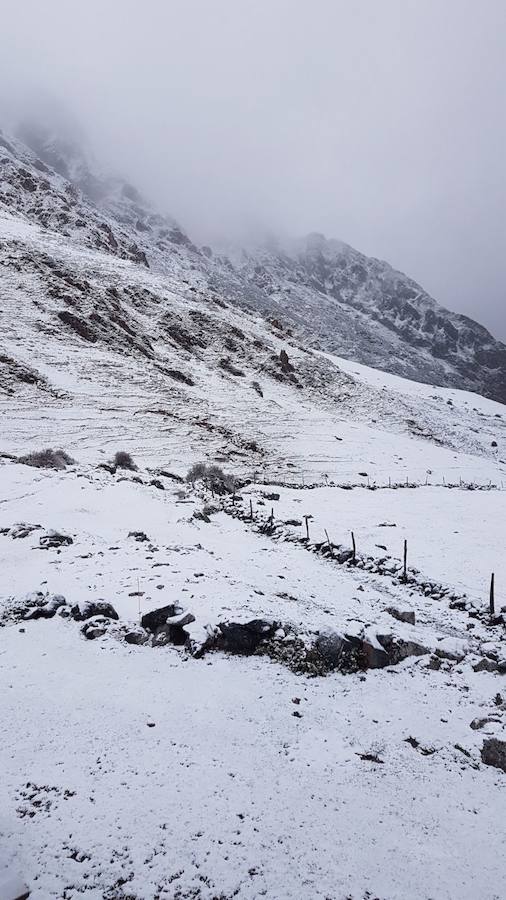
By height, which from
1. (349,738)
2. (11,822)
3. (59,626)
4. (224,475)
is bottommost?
(224,475)

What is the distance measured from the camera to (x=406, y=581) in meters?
14.4

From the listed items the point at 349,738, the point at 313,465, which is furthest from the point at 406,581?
the point at 313,465

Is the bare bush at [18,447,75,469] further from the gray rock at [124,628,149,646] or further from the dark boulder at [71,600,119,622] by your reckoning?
→ the gray rock at [124,628,149,646]

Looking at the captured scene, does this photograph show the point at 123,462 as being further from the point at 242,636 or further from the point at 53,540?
the point at 242,636

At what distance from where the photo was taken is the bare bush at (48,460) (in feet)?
89.4

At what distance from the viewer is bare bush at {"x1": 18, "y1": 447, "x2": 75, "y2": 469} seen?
89.4 ft

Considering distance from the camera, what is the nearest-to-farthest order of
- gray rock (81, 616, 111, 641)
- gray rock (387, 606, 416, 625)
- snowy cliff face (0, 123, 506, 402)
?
gray rock (81, 616, 111, 641) < gray rock (387, 606, 416, 625) < snowy cliff face (0, 123, 506, 402)

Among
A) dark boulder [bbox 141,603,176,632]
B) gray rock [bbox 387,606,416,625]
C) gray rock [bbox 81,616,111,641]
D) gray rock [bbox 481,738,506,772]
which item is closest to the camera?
gray rock [bbox 481,738,506,772]

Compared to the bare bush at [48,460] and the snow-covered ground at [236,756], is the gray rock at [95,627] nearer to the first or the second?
the snow-covered ground at [236,756]

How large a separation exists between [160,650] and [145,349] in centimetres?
5042

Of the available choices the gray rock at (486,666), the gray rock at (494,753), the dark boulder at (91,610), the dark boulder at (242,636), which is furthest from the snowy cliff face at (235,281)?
the gray rock at (494,753)

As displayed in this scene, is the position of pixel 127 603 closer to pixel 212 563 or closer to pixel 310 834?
pixel 212 563

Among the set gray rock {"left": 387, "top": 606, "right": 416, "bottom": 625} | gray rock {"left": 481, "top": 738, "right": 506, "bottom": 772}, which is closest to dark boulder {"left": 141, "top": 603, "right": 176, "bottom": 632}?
gray rock {"left": 387, "top": 606, "right": 416, "bottom": 625}

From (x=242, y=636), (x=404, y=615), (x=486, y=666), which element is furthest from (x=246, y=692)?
(x=486, y=666)
